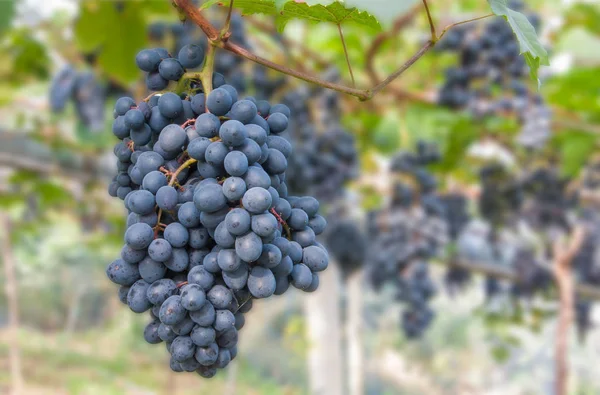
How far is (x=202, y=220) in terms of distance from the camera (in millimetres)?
551

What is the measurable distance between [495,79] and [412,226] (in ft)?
2.21

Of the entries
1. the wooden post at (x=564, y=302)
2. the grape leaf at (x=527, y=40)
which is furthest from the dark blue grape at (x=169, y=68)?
the wooden post at (x=564, y=302)

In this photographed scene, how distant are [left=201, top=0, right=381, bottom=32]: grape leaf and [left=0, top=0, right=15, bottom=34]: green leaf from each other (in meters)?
1.44

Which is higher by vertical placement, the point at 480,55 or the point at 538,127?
the point at 480,55

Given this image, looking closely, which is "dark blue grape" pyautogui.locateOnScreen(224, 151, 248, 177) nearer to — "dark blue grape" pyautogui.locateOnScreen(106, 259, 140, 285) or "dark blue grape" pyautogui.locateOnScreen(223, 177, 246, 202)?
"dark blue grape" pyautogui.locateOnScreen(223, 177, 246, 202)

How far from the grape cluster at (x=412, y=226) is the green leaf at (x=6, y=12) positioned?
148 centimetres

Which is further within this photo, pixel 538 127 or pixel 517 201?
pixel 517 201

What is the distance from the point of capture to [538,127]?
2094mm

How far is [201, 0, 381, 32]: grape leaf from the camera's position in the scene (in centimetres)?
61

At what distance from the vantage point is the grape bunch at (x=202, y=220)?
53cm

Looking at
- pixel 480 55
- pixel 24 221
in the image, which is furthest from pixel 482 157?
pixel 24 221

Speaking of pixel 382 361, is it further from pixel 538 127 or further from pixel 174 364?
pixel 174 364

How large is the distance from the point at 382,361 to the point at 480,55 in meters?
11.9

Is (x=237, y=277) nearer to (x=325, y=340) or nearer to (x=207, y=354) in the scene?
(x=207, y=354)
